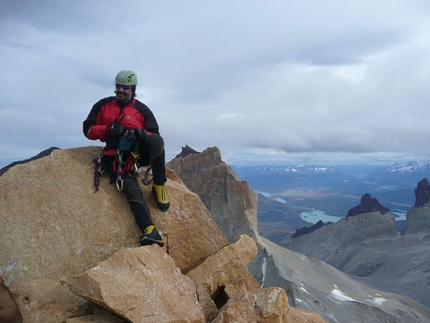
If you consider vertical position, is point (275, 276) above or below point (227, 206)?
below

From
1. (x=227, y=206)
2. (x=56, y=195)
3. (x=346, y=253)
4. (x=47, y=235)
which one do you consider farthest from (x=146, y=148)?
(x=346, y=253)

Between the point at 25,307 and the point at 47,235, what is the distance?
2.03m

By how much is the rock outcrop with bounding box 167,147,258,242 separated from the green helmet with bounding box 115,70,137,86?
64163mm

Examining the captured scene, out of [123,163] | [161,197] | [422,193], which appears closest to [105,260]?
[161,197]

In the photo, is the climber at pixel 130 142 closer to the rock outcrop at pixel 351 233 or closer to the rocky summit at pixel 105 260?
the rocky summit at pixel 105 260

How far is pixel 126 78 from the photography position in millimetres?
10094

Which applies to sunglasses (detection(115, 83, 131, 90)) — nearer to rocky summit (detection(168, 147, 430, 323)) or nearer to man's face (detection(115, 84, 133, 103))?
man's face (detection(115, 84, 133, 103))

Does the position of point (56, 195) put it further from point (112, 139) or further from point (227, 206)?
point (227, 206)

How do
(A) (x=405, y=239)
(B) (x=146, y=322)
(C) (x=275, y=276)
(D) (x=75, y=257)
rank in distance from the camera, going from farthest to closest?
(A) (x=405, y=239) < (C) (x=275, y=276) < (D) (x=75, y=257) < (B) (x=146, y=322)

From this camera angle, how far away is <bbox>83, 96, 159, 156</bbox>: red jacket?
10.1 meters

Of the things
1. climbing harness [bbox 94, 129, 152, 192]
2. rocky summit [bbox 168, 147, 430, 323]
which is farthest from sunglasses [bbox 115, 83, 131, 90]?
rocky summit [bbox 168, 147, 430, 323]

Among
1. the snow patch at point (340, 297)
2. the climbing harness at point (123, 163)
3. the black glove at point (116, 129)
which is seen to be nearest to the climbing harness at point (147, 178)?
the climbing harness at point (123, 163)

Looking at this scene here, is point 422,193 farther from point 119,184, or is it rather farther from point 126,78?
point 126,78

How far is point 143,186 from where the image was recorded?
432 inches
